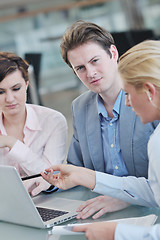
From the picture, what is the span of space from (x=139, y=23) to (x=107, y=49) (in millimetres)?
8163

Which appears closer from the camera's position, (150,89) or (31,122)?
(150,89)

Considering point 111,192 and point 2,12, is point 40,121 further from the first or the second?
point 2,12

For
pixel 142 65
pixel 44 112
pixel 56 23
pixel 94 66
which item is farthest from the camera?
pixel 56 23

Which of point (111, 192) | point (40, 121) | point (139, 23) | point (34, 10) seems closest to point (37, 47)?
point (34, 10)

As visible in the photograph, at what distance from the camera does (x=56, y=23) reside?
10.0m

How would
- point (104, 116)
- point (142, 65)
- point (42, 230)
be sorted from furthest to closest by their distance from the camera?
1. point (104, 116)
2. point (42, 230)
3. point (142, 65)

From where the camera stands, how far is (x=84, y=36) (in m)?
1.85

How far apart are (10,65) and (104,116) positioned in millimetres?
632

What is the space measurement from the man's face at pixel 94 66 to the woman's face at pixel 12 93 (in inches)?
17.8

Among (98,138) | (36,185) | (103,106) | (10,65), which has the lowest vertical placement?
(36,185)

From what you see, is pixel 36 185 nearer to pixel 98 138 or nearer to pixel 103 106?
pixel 98 138

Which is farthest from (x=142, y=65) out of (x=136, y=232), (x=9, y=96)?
(x=9, y=96)

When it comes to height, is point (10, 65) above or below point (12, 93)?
above

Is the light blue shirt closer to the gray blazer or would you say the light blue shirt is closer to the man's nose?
the gray blazer
